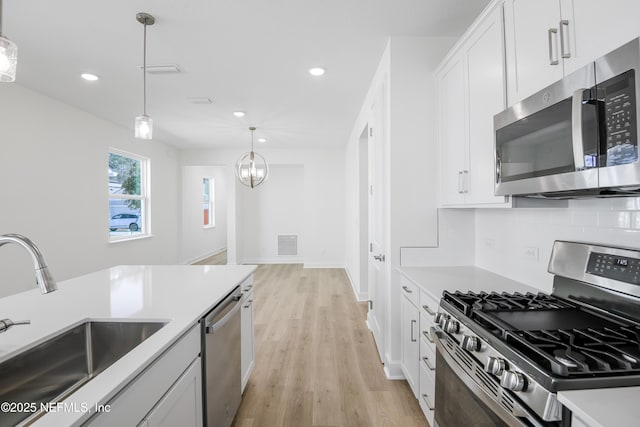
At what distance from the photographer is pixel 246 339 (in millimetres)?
2174

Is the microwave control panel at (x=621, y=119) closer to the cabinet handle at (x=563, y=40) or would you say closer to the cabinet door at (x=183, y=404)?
the cabinet handle at (x=563, y=40)

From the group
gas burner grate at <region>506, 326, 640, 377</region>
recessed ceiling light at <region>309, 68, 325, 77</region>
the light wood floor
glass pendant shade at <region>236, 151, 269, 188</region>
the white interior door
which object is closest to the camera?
gas burner grate at <region>506, 326, 640, 377</region>

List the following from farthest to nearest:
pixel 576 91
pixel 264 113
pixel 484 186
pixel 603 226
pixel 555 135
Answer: pixel 264 113 < pixel 484 186 < pixel 603 226 < pixel 555 135 < pixel 576 91

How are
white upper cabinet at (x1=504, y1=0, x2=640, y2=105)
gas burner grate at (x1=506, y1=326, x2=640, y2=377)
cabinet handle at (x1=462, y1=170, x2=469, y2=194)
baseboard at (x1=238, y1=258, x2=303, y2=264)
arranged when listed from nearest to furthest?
gas burner grate at (x1=506, y1=326, x2=640, y2=377), white upper cabinet at (x1=504, y1=0, x2=640, y2=105), cabinet handle at (x1=462, y1=170, x2=469, y2=194), baseboard at (x1=238, y1=258, x2=303, y2=264)

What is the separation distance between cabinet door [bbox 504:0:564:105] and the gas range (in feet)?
2.47

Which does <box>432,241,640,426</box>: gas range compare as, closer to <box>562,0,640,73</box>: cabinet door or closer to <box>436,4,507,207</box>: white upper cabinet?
<box>436,4,507,207</box>: white upper cabinet

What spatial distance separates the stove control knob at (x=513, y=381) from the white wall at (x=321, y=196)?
5.77 meters

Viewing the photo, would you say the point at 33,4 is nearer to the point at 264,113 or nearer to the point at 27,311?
the point at 27,311

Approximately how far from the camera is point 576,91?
100cm

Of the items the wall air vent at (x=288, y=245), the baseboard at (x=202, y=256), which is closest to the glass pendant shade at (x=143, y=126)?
the baseboard at (x=202, y=256)

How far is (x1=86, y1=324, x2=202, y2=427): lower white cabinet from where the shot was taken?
0.84 metres

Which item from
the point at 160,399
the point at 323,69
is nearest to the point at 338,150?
the point at 323,69

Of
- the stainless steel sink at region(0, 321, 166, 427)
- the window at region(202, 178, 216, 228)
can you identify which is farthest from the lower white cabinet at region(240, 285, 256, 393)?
the window at region(202, 178, 216, 228)

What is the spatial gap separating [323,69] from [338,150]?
3767mm
